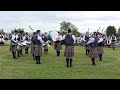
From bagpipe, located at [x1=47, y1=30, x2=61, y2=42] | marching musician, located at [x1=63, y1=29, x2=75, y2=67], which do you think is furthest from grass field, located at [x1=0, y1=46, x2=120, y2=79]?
bagpipe, located at [x1=47, y1=30, x2=61, y2=42]

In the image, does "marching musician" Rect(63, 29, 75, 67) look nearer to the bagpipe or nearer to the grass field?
the grass field

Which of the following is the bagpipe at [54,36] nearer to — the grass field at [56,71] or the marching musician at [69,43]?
the grass field at [56,71]

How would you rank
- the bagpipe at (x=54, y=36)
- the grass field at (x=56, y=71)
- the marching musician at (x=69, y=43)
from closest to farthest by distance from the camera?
the grass field at (x=56, y=71) → the marching musician at (x=69, y=43) → the bagpipe at (x=54, y=36)

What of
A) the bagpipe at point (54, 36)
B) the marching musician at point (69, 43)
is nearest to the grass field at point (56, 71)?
the marching musician at point (69, 43)

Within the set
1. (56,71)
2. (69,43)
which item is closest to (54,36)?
(69,43)

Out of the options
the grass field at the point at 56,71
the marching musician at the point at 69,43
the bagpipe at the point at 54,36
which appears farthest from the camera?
the bagpipe at the point at 54,36

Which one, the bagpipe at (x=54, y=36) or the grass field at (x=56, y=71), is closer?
the grass field at (x=56, y=71)

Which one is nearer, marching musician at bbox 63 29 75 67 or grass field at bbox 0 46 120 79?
grass field at bbox 0 46 120 79

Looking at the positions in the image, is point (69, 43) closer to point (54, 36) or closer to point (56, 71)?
point (56, 71)

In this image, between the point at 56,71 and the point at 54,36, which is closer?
the point at 56,71

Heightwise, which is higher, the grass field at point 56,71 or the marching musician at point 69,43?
the marching musician at point 69,43

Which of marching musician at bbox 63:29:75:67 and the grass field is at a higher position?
marching musician at bbox 63:29:75:67
